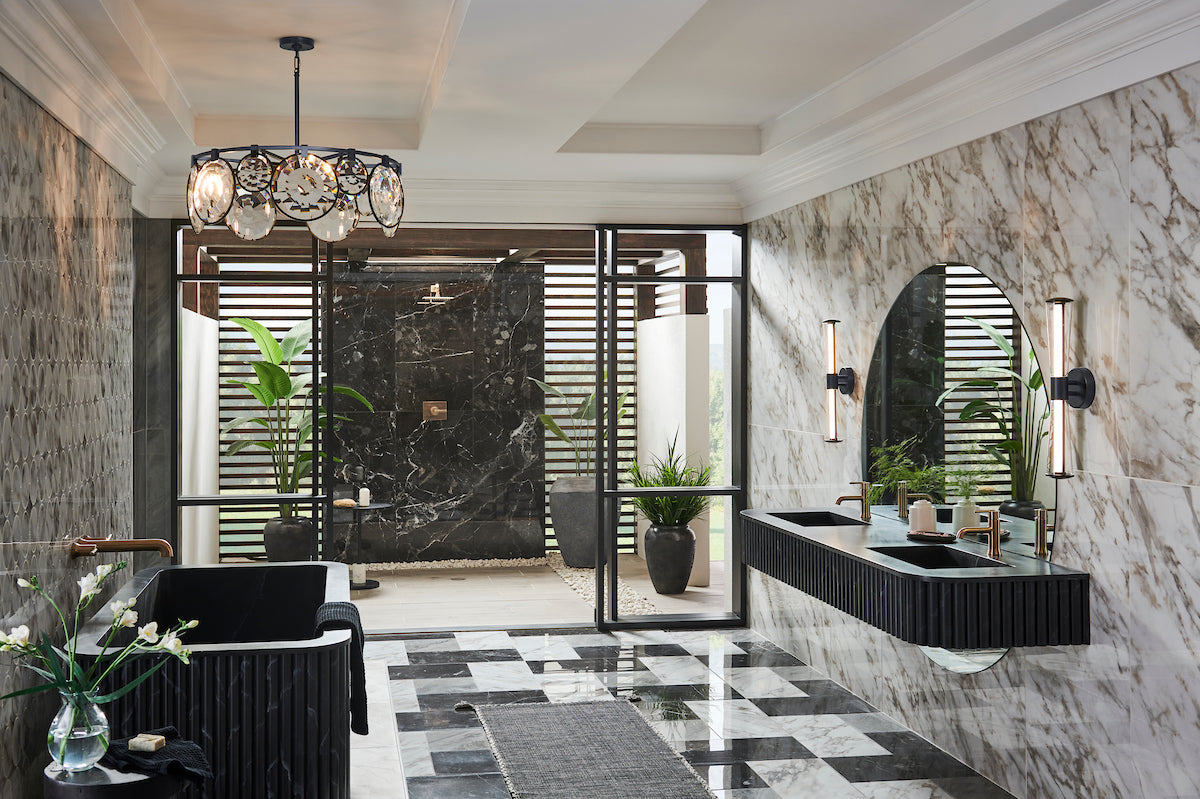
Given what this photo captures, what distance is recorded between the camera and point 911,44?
4.00m

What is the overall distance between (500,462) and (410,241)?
1987 millimetres

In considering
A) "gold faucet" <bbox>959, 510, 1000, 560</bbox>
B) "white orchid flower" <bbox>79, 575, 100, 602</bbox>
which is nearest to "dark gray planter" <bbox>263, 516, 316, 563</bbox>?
"white orchid flower" <bbox>79, 575, 100, 602</bbox>

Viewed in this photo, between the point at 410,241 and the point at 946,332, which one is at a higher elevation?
the point at 410,241

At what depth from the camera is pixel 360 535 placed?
8945 mm

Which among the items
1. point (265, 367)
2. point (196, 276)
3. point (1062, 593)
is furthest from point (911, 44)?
point (265, 367)

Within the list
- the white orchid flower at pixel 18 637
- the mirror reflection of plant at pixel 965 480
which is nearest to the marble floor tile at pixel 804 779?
the mirror reflection of plant at pixel 965 480

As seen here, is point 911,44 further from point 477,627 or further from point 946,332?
point 477,627

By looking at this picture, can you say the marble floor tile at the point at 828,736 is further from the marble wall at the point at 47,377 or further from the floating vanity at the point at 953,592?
the marble wall at the point at 47,377

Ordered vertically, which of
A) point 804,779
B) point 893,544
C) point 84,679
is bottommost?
point 804,779

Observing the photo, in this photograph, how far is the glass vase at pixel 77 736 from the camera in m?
2.71

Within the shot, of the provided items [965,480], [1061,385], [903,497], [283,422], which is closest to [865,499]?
[903,497]

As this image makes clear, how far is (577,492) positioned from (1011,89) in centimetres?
584

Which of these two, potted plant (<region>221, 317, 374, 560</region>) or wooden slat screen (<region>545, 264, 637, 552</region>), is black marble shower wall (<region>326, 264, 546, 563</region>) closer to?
wooden slat screen (<region>545, 264, 637, 552</region>)

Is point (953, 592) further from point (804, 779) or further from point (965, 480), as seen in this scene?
point (804, 779)
